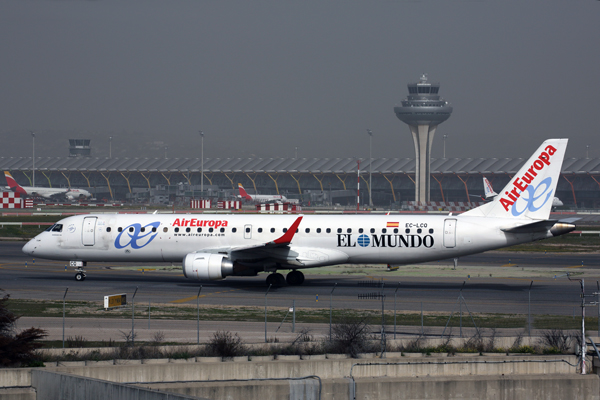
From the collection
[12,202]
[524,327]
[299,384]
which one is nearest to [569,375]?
[524,327]

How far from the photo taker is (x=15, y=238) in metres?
65.0

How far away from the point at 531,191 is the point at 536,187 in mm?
317

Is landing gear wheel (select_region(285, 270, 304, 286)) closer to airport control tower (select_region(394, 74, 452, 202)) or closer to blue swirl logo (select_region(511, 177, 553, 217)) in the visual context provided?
blue swirl logo (select_region(511, 177, 553, 217))

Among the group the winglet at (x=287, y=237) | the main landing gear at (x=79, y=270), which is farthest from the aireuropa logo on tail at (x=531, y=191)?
the main landing gear at (x=79, y=270)

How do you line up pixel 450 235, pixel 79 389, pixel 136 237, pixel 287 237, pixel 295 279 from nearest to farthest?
pixel 79 389
pixel 287 237
pixel 450 235
pixel 295 279
pixel 136 237

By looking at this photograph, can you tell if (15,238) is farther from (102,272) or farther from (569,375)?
(569,375)

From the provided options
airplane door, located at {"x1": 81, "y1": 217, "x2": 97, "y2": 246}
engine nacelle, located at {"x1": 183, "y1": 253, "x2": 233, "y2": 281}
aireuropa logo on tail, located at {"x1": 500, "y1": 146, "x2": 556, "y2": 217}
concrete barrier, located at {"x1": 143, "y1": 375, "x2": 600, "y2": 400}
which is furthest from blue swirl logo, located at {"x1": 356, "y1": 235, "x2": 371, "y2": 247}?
concrete barrier, located at {"x1": 143, "y1": 375, "x2": 600, "y2": 400}

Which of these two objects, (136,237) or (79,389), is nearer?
(79,389)

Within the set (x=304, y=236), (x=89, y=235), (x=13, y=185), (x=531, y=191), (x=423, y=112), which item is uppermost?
(x=423, y=112)

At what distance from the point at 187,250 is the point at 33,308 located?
10.1 meters

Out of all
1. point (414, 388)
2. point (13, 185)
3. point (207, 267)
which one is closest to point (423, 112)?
point (13, 185)

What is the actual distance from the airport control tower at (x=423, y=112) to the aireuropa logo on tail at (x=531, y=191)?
138 meters

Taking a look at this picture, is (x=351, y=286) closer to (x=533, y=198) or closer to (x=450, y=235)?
(x=450, y=235)

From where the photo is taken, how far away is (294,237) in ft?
119
